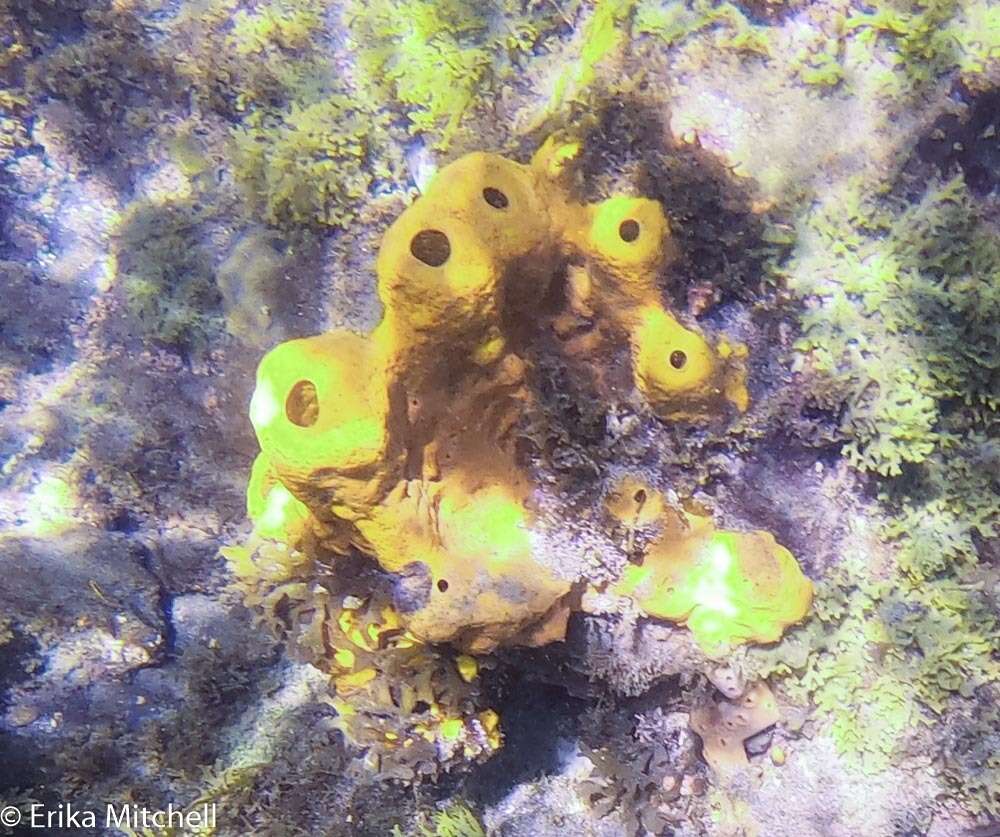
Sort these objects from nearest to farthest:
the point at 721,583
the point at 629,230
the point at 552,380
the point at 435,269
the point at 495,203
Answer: the point at 435,269 < the point at 495,203 < the point at 629,230 < the point at 552,380 < the point at 721,583

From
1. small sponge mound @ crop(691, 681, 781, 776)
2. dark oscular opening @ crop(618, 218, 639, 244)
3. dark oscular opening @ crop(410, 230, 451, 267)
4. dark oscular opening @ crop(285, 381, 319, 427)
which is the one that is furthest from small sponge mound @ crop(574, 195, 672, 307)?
small sponge mound @ crop(691, 681, 781, 776)

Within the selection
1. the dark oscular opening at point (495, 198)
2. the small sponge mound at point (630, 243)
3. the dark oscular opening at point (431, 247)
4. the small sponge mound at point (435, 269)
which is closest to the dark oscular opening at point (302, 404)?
the small sponge mound at point (435, 269)

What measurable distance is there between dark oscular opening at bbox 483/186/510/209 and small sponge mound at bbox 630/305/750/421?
59 centimetres

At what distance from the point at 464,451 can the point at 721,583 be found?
1.07m

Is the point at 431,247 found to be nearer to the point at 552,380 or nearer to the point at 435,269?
the point at 435,269

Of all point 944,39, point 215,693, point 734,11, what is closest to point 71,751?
point 215,693

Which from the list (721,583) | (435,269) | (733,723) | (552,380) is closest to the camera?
(435,269)

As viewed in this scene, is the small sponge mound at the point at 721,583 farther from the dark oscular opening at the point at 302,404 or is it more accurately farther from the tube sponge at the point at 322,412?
the dark oscular opening at the point at 302,404

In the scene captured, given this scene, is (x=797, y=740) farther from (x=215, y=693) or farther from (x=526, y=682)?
(x=215, y=693)

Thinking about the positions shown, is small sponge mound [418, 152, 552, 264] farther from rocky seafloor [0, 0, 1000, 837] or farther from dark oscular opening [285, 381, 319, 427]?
dark oscular opening [285, 381, 319, 427]

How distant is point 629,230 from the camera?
2.37 metres

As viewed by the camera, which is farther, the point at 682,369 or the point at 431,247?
the point at 682,369

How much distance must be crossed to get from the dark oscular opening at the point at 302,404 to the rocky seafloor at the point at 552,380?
0.83 metres

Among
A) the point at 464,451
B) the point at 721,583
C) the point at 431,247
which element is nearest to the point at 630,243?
the point at 431,247
